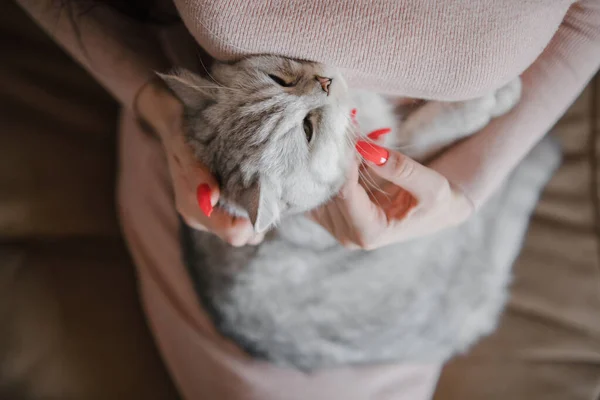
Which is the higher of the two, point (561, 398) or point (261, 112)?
point (261, 112)

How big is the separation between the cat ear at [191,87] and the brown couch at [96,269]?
90 cm

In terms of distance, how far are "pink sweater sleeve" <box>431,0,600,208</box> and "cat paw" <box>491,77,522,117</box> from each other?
16 mm

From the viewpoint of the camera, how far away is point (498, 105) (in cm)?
108

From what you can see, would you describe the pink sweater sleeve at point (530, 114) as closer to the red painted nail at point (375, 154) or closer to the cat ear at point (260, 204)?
the red painted nail at point (375, 154)

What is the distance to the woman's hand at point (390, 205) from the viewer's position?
0.87 meters

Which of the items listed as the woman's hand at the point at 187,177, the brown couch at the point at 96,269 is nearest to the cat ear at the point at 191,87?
the woman's hand at the point at 187,177

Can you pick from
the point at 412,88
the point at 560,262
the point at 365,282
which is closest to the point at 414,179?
the point at 412,88

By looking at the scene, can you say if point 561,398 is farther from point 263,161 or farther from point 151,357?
point 151,357

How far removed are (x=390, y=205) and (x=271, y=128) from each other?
0.37 m

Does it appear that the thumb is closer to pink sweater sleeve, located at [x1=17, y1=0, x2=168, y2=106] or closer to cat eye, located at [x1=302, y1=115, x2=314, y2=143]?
cat eye, located at [x1=302, y1=115, x2=314, y2=143]

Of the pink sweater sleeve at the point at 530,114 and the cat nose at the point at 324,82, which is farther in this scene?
the pink sweater sleeve at the point at 530,114

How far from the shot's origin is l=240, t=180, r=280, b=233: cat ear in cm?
79

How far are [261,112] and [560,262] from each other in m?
1.09

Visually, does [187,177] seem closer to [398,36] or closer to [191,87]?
[191,87]
